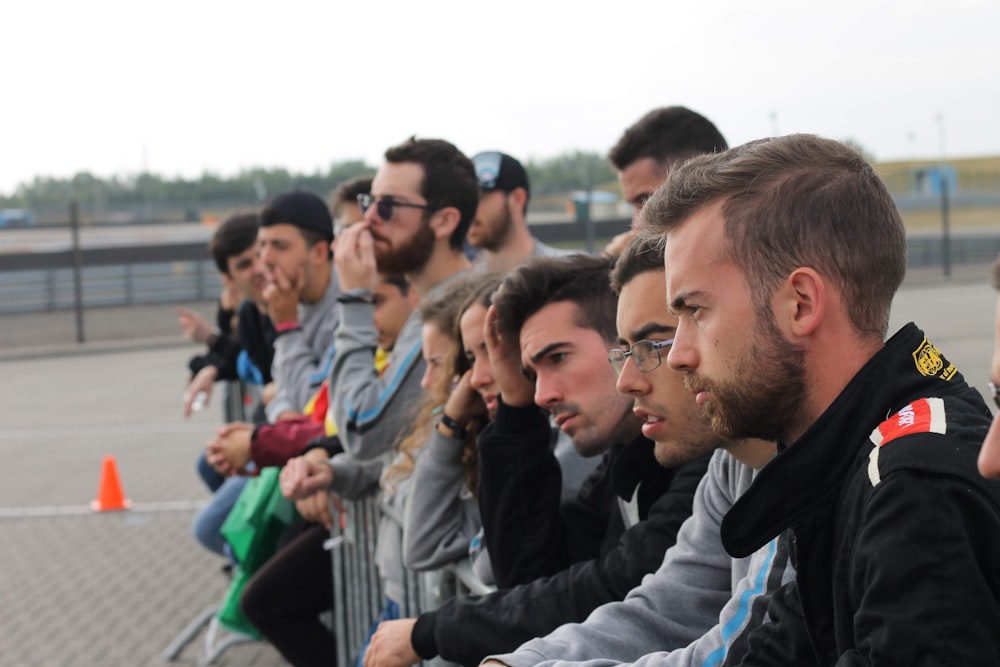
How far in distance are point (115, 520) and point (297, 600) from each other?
4558 millimetres

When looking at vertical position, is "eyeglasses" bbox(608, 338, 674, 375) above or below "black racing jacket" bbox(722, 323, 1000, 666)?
above

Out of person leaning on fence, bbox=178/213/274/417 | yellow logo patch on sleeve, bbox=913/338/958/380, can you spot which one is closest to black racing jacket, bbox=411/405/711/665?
yellow logo patch on sleeve, bbox=913/338/958/380

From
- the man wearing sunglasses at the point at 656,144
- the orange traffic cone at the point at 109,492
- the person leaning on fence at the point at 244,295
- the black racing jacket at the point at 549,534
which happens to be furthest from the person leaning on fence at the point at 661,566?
the orange traffic cone at the point at 109,492

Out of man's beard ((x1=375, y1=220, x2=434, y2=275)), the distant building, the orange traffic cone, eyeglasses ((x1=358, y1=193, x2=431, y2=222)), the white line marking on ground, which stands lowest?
the white line marking on ground

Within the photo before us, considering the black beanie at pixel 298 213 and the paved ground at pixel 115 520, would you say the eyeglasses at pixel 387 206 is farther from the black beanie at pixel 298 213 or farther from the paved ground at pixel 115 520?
the paved ground at pixel 115 520

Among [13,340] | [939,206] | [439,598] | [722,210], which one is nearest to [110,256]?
[13,340]

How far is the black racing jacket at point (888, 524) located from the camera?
4.81 ft

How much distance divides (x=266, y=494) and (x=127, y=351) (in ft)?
61.0

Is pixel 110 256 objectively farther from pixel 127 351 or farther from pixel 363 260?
pixel 363 260

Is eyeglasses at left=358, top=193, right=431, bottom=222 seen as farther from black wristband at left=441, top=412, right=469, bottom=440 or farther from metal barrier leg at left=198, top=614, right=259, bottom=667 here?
metal barrier leg at left=198, top=614, right=259, bottom=667

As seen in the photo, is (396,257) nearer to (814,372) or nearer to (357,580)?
(357,580)

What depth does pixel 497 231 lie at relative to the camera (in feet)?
20.1

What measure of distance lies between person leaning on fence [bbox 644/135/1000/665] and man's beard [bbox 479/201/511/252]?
4.05 metres

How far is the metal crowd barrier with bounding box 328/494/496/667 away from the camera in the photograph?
4441 mm
